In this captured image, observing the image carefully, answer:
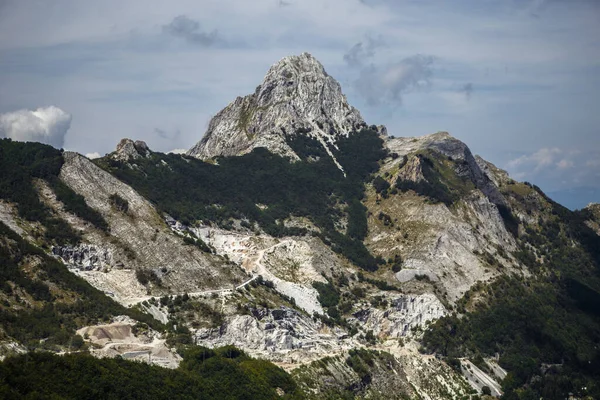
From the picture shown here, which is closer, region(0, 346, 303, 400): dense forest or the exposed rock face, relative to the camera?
region(0, 346, 303, 400): dense forest

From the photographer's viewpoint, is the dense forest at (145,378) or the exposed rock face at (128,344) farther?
the exposed rock face at (128,344)

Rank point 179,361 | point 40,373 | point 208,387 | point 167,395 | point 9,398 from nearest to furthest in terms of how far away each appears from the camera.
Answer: point 9,398
point 40,373
point 167,395
point 208,387
point 179,361

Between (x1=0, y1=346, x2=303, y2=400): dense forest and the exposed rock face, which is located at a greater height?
the exposed rock face

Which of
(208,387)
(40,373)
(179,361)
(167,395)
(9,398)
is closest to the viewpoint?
(9,398)

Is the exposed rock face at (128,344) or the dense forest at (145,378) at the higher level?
the exposed rock face at (128,344)

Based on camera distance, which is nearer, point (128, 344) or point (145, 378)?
point (145, 378)

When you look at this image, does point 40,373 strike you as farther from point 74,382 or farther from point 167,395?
point 167,395

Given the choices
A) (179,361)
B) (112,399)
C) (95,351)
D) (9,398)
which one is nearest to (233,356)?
(179,361)

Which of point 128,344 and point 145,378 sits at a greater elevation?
point 128,344
